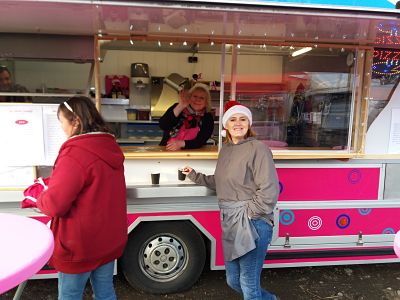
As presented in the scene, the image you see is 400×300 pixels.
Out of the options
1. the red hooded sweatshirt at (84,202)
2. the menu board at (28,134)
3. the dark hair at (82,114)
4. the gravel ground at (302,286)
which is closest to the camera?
the red hooded sweatshirt at (84,202)

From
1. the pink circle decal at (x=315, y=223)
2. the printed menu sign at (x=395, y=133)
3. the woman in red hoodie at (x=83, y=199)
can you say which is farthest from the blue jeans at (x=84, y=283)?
the printed menu sign at (x=395, y=133)

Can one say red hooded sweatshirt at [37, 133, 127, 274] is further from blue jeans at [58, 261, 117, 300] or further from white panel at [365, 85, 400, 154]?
white panel at [365, 85, 400, 154]

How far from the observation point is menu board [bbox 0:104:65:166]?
8.82 ft

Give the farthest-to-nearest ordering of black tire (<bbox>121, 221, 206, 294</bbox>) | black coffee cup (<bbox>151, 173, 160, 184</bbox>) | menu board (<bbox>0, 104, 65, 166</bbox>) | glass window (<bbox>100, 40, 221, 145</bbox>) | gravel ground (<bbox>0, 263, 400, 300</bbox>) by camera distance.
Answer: glass window (<bbox>100, 40, 221, 145</bbox>)
gravel ground (<bbox>0, 263, 400, 300</bbox>)
black tire (<bbox>121, 221, 206, 294</bbox>)
black coffee cup (<bbox>151, 173, 160, 184</bbox>)
menu board (<bbox>0, 104, 65, 166</bbox>)

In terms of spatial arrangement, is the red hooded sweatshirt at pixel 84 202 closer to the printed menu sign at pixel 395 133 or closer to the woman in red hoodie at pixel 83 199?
the woman in red hoodie at pixel 83 199

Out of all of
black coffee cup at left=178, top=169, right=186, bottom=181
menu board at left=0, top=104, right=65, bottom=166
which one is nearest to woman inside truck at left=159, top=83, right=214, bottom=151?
black coffee cup at left=178, top=169, right=186, bottom=181

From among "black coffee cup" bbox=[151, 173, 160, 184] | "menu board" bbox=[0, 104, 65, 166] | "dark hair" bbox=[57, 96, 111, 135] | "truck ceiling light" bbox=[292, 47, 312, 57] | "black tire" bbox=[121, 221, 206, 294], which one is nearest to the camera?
"dark hair" bbox=[57, 96, 111, 135]

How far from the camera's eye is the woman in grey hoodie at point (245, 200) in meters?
2.13

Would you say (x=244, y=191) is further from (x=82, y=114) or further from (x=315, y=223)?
(x=315, y=223)

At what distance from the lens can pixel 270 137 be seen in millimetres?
3443

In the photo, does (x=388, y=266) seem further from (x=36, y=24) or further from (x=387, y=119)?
(x=36, y=24)

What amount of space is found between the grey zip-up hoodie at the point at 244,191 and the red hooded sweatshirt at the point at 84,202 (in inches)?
26.9

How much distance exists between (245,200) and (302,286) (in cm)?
154

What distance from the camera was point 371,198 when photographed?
316cm
